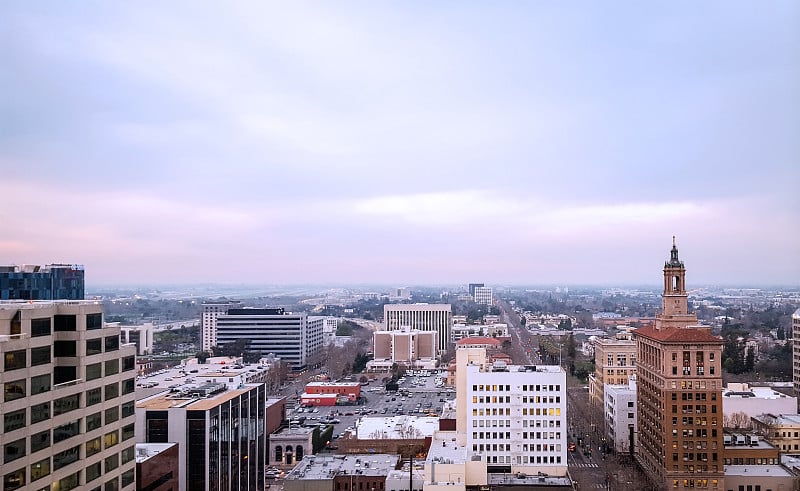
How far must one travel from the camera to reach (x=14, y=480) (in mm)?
7027

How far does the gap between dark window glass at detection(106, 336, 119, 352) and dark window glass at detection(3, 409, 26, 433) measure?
70.9 inches

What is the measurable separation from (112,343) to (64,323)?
98 cm

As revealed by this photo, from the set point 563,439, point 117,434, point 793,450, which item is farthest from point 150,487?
point 793,450

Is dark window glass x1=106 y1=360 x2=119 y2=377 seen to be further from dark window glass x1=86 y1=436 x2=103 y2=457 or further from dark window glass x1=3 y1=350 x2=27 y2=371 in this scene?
dark window glass x1=3 y1=350 x2=27 y2=371

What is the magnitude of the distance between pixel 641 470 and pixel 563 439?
347 centimetres

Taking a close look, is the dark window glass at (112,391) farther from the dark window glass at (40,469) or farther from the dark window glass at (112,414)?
the dark window glass at (40,469)

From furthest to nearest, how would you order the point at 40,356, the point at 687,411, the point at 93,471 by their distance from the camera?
the point at 687,411 → the point at 93,471 → the point at 40,356

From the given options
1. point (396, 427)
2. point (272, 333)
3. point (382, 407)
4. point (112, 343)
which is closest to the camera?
point (112, 343)

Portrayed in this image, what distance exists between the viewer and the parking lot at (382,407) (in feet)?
85.2

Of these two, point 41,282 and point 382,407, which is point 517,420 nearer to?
point 382,407

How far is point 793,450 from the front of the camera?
59.6ft

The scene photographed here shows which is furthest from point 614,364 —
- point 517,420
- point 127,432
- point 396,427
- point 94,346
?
point 94,346

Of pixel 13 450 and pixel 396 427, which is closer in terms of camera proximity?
pixel 13 450

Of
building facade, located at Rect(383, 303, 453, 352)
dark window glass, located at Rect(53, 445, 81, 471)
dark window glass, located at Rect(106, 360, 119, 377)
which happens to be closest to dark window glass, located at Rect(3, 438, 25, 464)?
dark window glass, located at Rect(53, 445, 81, 471)
